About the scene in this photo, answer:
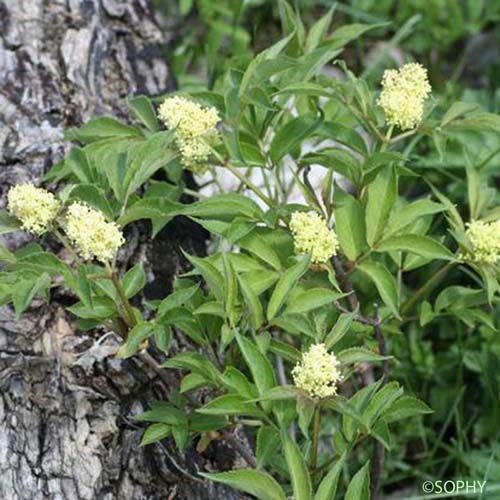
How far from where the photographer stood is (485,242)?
1.87 meters

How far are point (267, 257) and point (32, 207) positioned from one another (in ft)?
1.49

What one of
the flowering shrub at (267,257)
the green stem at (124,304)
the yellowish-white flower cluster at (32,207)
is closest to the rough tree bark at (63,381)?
the flowering shrub at (267,257)

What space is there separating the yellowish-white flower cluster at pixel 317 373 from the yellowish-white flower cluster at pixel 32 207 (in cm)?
55

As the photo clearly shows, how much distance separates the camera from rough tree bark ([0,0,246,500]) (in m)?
1.89

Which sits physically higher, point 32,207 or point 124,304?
point 32,207

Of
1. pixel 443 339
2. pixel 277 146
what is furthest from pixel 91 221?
pixel 443 339

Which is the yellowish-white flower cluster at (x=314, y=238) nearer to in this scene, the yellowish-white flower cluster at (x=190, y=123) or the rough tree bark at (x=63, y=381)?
the yellowish-white flower cluster at (x=190, y=123)

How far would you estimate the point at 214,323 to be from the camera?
1904mm

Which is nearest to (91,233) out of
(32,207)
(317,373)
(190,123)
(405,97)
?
(32,207)

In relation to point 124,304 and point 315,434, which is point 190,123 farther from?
point 315,434

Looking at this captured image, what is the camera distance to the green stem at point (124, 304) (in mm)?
1801

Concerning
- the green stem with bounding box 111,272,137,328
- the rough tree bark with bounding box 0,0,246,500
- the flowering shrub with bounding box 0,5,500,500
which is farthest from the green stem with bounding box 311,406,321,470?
the green stem with bounding box 111,272,137,328

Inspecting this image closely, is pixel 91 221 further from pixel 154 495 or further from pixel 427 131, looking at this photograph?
pixel 427 131

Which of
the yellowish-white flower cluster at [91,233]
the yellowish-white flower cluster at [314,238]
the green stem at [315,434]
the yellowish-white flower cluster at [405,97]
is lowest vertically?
the green stem at [315,434]
